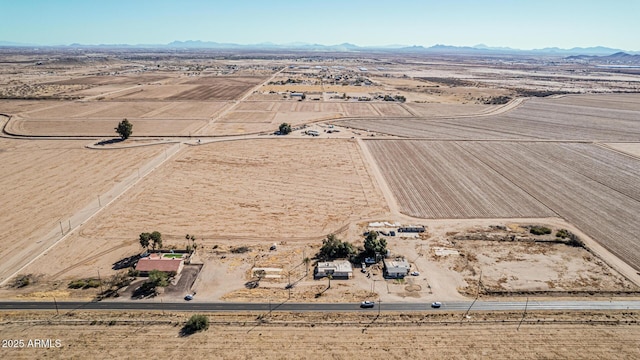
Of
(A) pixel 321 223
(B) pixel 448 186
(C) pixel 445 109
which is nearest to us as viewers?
(A) pixel 321 223

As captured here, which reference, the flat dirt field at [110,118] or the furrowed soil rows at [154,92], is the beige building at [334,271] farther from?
the furrowed soil rows at [154,92]

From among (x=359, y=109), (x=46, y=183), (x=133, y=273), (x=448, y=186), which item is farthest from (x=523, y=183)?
(x=46, y=183)

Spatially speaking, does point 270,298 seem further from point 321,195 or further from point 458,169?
point 458,169

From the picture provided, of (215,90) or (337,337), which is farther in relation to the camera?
(215,90)

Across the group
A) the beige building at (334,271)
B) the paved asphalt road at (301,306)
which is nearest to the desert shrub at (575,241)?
the paved asphalt road at (301,306)

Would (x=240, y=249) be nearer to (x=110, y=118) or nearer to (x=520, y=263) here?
(x=520, y=263)
